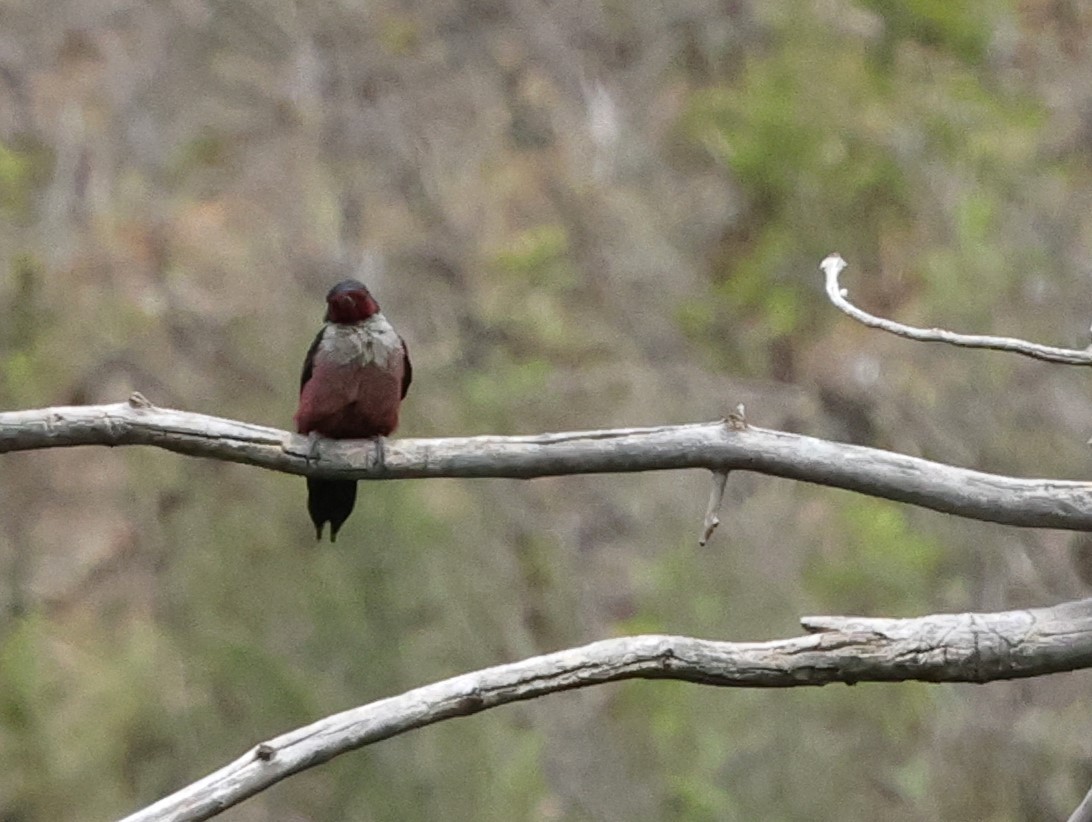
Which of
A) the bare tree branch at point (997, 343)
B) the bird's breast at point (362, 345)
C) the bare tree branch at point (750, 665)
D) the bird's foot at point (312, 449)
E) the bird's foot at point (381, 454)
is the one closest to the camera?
the bare tree branch at point (750, 665)

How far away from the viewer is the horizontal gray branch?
2.93m

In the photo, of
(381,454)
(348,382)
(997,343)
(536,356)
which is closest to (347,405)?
(348,382)

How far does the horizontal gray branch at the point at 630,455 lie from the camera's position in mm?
2932

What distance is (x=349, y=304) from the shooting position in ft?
14.7

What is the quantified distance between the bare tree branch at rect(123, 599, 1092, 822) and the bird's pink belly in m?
1.51

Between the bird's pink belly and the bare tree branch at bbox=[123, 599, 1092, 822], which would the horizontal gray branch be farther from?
the bird's pink belly

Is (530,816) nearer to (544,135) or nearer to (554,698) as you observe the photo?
(554,698)

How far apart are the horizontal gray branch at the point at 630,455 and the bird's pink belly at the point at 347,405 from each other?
0.78m

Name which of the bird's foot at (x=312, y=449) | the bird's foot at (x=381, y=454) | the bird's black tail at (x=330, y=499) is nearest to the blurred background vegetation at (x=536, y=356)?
the bird's black tail at (x=330, y=499)

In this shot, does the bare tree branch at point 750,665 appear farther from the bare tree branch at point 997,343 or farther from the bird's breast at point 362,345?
the bird's breast at point 362,345

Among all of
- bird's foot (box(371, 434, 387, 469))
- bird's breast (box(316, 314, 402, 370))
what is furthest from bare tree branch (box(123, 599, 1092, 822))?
bird's breast (box(316, 314, 402, 370))

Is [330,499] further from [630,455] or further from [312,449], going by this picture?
[630,455]

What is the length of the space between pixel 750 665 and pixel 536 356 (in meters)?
8.24

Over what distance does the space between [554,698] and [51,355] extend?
12.2ft
